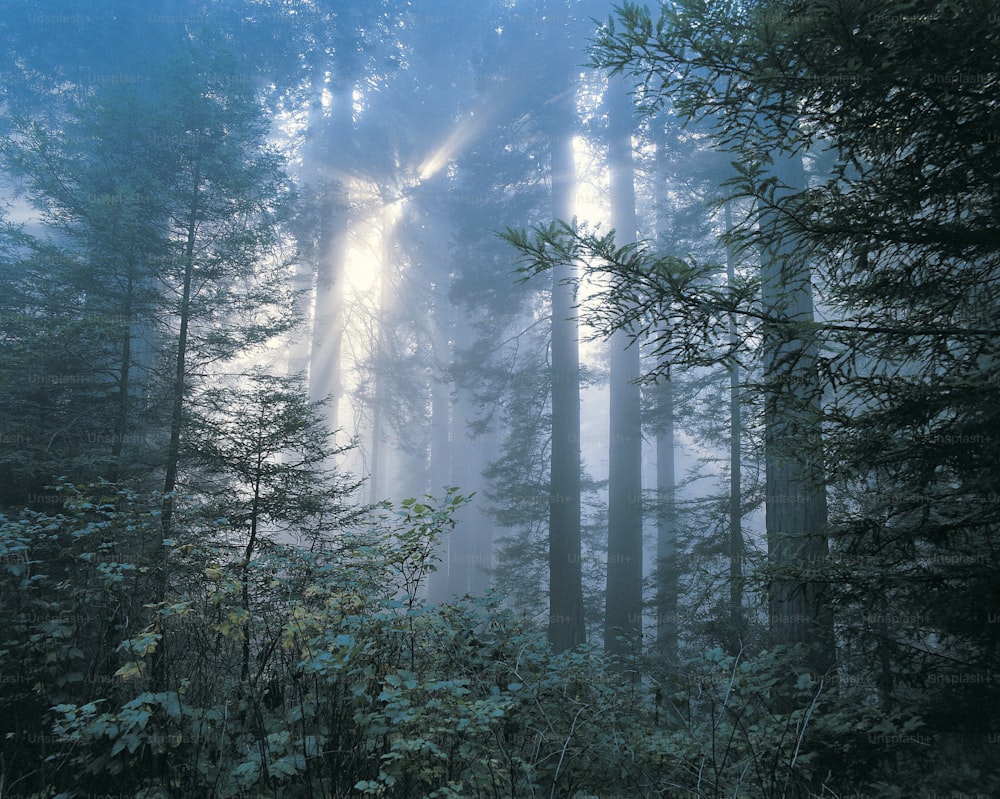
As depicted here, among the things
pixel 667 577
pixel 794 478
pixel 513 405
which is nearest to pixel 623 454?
pixel 667 577

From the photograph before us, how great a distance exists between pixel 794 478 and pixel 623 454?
9.27 meters

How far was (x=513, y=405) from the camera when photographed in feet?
49.1

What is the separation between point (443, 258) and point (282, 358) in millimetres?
8961

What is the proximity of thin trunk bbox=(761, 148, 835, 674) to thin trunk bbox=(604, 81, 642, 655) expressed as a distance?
5285 millimetres

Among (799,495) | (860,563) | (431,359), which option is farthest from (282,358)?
(860,563)

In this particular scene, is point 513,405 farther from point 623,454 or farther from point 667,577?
point 667,577

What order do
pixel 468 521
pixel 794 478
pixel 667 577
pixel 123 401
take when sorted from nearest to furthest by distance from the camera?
pixel 794 478
pixel 123 401
pixel 667 577
pixel 468 521

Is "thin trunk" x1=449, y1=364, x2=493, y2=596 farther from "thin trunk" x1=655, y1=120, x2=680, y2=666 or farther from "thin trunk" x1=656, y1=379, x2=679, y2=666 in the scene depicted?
"thin trunk" x1=656, y1=379, x2=679, y2=666

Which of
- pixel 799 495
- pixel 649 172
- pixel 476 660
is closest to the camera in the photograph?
pixel 476 660

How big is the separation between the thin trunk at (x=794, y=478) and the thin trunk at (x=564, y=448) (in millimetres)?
5354

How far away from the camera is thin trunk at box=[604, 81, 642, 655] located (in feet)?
40.2

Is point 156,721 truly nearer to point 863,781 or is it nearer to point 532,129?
point 863,781

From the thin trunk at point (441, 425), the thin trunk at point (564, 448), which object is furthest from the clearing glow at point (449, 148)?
the thin trunk at point (441, 425)

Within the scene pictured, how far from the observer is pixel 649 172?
52.4 ft
